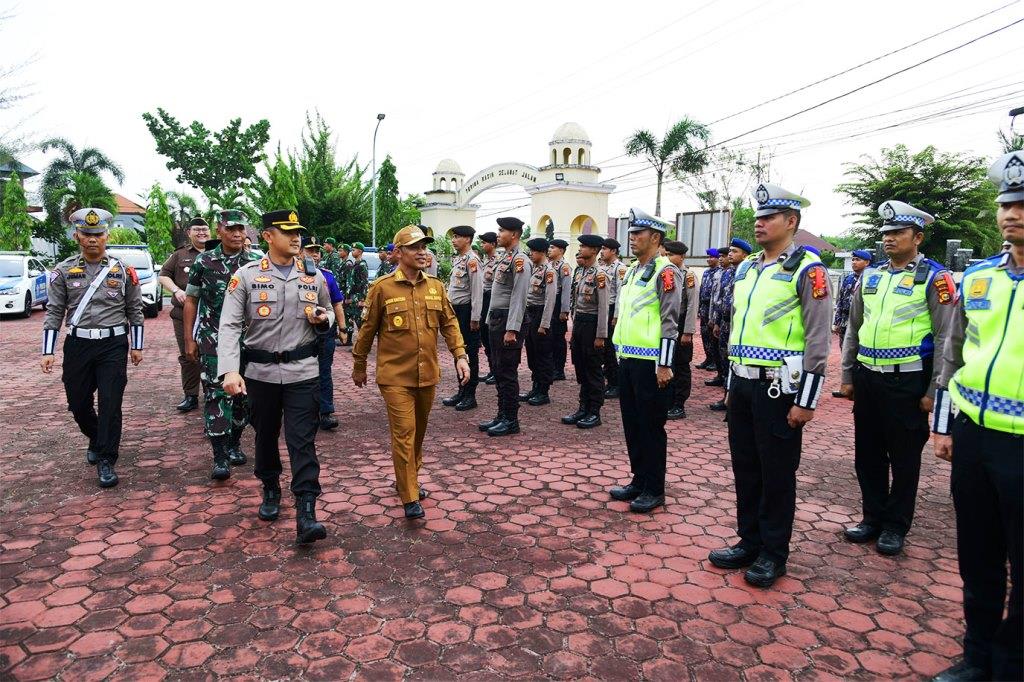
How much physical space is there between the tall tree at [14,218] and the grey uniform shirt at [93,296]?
96.0 ft

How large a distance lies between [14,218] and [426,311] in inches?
1258

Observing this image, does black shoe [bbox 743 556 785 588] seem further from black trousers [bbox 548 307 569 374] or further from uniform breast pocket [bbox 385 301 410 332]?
black trousers [bbox 548 307 569 374]

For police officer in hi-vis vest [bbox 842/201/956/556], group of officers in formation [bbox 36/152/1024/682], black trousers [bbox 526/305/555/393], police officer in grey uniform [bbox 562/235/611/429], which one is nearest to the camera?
group of officers in formation [bbox 36/152/1024/682]

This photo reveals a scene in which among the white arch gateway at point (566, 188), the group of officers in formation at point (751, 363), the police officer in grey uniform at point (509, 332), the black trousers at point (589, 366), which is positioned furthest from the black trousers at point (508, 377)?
the white arch gateway at point (566, 188)

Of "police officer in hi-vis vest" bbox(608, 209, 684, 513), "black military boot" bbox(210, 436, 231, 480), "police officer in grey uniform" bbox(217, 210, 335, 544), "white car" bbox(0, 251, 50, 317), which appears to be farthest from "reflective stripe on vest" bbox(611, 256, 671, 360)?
"white car" bbox(0, 251, 50, 317)

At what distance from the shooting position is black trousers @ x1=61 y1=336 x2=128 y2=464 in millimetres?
5047

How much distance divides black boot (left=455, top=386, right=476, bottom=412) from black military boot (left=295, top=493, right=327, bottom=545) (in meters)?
3.71

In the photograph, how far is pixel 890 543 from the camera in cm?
401

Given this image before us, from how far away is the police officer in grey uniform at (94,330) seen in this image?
5043 mm

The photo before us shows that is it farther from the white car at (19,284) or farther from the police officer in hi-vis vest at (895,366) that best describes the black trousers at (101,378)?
the white car at (19,284)

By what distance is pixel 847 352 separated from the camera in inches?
169

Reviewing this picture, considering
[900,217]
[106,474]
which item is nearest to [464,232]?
[106,474]

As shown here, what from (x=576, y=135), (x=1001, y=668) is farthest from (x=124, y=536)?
(x=576, y=135)

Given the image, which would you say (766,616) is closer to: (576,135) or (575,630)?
(575,630)
